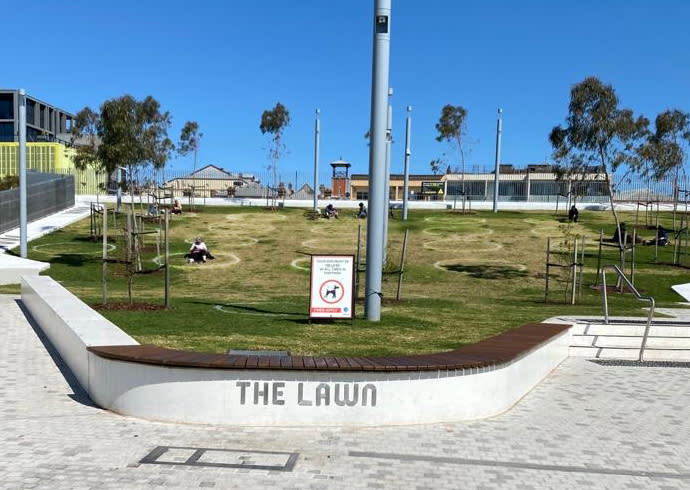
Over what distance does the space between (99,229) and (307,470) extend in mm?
28371

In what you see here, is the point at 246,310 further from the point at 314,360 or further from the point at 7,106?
the point at 7,106

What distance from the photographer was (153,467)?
4.71m

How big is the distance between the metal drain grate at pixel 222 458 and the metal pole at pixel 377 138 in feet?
17.8

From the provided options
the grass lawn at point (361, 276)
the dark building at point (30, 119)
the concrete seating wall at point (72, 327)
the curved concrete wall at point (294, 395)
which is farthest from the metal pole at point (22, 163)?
the dark building at point (30, 119)

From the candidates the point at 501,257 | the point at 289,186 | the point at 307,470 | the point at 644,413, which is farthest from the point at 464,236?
the point at 307,470

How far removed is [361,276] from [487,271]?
5085 mm

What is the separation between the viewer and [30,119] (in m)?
78.2

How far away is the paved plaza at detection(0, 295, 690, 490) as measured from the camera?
4.57 meters

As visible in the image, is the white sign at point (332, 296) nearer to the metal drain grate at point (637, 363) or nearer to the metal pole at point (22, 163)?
the metal drain grate at point (637, 363)

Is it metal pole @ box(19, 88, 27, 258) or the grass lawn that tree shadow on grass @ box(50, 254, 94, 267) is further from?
metal pole @ box(19, 88, 27, 258)

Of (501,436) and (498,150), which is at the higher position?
(498,150)

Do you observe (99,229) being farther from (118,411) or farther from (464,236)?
(118,411)

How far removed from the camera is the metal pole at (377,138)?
995cm

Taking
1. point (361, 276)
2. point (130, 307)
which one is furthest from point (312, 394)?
point (361, 276)
